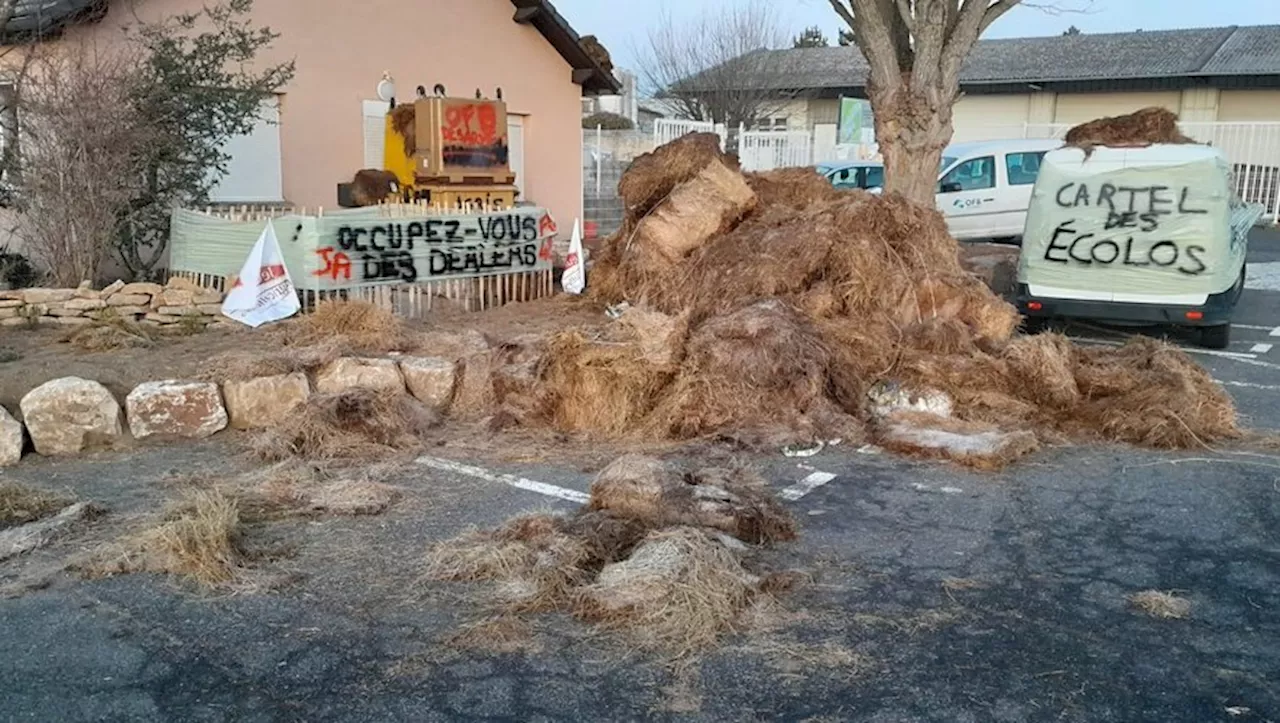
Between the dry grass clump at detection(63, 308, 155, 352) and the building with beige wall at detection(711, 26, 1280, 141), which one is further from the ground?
the building with beige wall at detection(711, 26, 1280, 141)

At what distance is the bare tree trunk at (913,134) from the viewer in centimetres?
1268

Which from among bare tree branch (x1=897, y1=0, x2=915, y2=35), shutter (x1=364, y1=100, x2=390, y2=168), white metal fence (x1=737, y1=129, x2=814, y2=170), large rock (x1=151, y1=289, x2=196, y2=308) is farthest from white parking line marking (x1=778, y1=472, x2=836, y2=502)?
white metal fence (x1=737, y1=129, x2=814, y2=170)

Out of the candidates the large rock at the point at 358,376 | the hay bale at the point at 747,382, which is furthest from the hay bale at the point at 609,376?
the large rock at the point at 358,376

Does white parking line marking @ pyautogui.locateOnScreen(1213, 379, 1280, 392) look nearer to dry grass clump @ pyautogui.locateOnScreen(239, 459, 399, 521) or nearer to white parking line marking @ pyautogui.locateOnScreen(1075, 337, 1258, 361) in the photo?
white parking line marking @ pyautogui.locateOnScreen(1075, 337, 1258, 361)

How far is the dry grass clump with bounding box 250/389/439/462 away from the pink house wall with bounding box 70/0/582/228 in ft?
22.9

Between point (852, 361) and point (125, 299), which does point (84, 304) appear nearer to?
point (125, 299)

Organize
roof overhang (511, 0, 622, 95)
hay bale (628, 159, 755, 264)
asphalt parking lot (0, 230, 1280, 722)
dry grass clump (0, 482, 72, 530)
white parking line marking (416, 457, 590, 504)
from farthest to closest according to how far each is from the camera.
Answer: roof overhang (511, 0, 622, 95), hay bale (628, 159, 755, 264), white parking line marking (416, 457, 590, 504), dry grass clump (0, 482, 72, 530), asphalt parking lot (0, 230, 1280, 722)

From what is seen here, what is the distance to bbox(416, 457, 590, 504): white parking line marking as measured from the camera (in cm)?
618

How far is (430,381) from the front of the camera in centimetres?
794

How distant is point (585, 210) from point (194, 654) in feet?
56.8

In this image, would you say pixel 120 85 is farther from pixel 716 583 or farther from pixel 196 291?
pixel 716 583

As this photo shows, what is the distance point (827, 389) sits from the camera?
7781mm

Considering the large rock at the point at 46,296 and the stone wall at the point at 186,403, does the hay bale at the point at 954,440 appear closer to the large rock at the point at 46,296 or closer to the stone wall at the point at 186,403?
the stone wall at the point at 186,403

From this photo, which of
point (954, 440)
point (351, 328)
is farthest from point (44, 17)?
point (954, 440)
